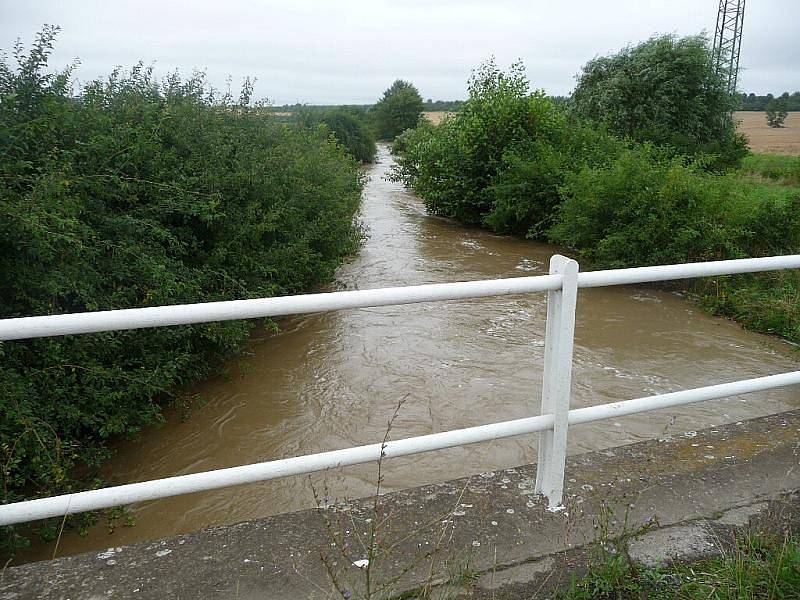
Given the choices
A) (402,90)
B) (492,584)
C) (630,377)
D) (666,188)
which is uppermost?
(402,90)

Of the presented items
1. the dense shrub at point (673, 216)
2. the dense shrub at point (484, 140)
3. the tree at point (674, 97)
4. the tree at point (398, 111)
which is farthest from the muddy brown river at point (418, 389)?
the tree at point (398, 111)

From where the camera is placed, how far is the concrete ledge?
2.25 meters

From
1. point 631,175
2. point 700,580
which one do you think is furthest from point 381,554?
point 631,175

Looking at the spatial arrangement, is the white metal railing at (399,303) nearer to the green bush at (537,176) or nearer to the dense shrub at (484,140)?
the green bush at (537,176)

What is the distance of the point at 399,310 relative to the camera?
9.62 metres

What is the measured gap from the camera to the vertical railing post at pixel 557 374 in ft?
8.18

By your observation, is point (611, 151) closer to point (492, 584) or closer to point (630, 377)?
point (630, 377)

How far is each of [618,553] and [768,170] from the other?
24.8 metres

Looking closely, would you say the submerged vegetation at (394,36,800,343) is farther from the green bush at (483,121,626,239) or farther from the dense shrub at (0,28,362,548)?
the dense shrub at (0,28,362,548)

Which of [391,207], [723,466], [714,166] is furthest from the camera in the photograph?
[391,207]

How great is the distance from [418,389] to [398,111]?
176ft

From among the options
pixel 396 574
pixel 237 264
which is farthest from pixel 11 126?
pixel 396 574

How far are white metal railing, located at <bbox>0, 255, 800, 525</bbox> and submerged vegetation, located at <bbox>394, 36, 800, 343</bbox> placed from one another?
663cm

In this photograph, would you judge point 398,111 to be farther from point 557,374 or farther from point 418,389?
point 557,374
